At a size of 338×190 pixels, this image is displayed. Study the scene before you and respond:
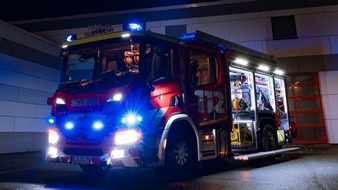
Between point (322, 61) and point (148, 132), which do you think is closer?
point (148, 132)

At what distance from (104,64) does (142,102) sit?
159 cm

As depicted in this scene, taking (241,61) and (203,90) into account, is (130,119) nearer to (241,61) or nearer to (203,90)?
(203,90)

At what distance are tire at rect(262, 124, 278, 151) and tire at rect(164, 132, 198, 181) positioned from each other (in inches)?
122

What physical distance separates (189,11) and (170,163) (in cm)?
1241

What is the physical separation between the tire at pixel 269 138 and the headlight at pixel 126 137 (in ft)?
15.7

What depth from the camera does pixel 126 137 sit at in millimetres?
4707

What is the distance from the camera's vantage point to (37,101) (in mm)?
13117

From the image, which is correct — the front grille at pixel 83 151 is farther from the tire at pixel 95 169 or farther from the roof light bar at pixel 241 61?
the roof light bar at pixel 241 61

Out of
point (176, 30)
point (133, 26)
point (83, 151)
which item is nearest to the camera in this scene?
point (83, 151)

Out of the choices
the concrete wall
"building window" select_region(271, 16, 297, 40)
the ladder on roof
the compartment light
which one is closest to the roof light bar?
the ladder on roof

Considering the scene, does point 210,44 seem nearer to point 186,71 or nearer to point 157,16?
point 186,71

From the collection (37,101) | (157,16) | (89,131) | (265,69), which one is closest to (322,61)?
(265,69)

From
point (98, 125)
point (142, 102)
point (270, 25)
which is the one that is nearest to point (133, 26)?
point (142, 102)

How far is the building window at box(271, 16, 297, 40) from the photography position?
15.1 meters
